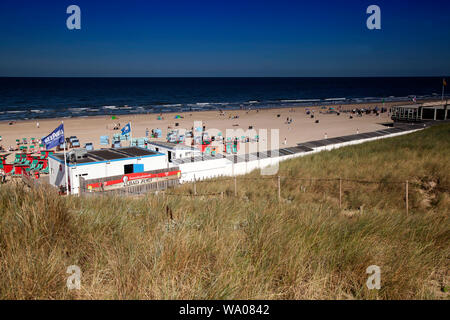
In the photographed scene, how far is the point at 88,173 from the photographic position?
1413 cm

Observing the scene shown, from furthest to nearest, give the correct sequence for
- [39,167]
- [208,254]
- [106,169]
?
[39,167]
[106,169]
[208,254]

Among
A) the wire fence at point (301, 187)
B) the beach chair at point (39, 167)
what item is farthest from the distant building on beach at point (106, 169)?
the beach chair at point (39, 167)

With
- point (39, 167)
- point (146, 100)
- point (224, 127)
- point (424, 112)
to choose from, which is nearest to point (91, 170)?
point (39, 167)

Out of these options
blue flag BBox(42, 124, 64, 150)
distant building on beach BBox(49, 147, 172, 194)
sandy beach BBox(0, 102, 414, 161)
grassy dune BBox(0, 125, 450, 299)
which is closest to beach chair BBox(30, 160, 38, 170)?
distant building on beach BBox(49, 147, 172, 194)

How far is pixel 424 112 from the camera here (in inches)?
1394

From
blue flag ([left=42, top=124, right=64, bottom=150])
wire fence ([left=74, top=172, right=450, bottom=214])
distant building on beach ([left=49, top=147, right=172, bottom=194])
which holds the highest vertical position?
blue flag ([left=42, top=124, right=64, bottom=150])

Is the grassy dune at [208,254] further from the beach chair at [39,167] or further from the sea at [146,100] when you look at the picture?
the sea at [146,100]

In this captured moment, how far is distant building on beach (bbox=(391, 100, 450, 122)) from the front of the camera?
34.1 metres

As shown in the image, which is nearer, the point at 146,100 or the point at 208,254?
the point at 208,254

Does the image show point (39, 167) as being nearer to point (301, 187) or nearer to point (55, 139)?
point (55, 139)

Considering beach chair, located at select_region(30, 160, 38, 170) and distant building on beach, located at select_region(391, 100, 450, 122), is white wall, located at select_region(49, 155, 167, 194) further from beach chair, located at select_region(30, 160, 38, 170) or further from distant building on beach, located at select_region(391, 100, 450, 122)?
distant building on beach, located at select_region(391, 100, 450, 122)

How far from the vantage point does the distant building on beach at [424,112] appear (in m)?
34.1
